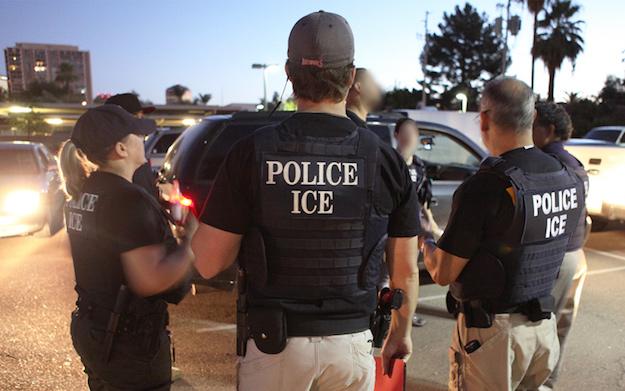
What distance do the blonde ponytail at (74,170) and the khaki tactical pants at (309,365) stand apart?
1.06 m

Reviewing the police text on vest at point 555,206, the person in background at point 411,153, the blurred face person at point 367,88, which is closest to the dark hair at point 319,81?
the police text on vest at point 555,206

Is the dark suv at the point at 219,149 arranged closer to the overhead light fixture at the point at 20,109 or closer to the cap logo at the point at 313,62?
the cap logo at the point at 313,62

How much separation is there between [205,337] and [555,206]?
3316mm

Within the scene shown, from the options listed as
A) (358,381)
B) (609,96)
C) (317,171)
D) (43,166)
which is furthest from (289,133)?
(609,96)

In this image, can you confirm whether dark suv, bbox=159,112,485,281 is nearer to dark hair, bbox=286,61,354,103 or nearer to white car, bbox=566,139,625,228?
dark hair, bbox=286,61,354,103

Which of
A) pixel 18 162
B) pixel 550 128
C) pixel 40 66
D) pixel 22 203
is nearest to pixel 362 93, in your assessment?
pixel 550 128

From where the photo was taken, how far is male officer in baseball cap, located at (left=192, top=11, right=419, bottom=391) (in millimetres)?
1683

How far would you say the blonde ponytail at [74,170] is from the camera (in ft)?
7.48

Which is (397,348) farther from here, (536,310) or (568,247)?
(568,247)

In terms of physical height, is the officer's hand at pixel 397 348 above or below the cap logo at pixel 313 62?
below

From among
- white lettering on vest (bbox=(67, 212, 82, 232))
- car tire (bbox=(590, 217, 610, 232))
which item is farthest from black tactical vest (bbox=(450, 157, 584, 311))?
car tire (bbox=(590, 217, 610, 232))

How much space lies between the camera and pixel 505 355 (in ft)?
7.41

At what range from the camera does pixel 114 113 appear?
2207 mm

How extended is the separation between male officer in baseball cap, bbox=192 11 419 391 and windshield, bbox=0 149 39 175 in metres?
7.65
